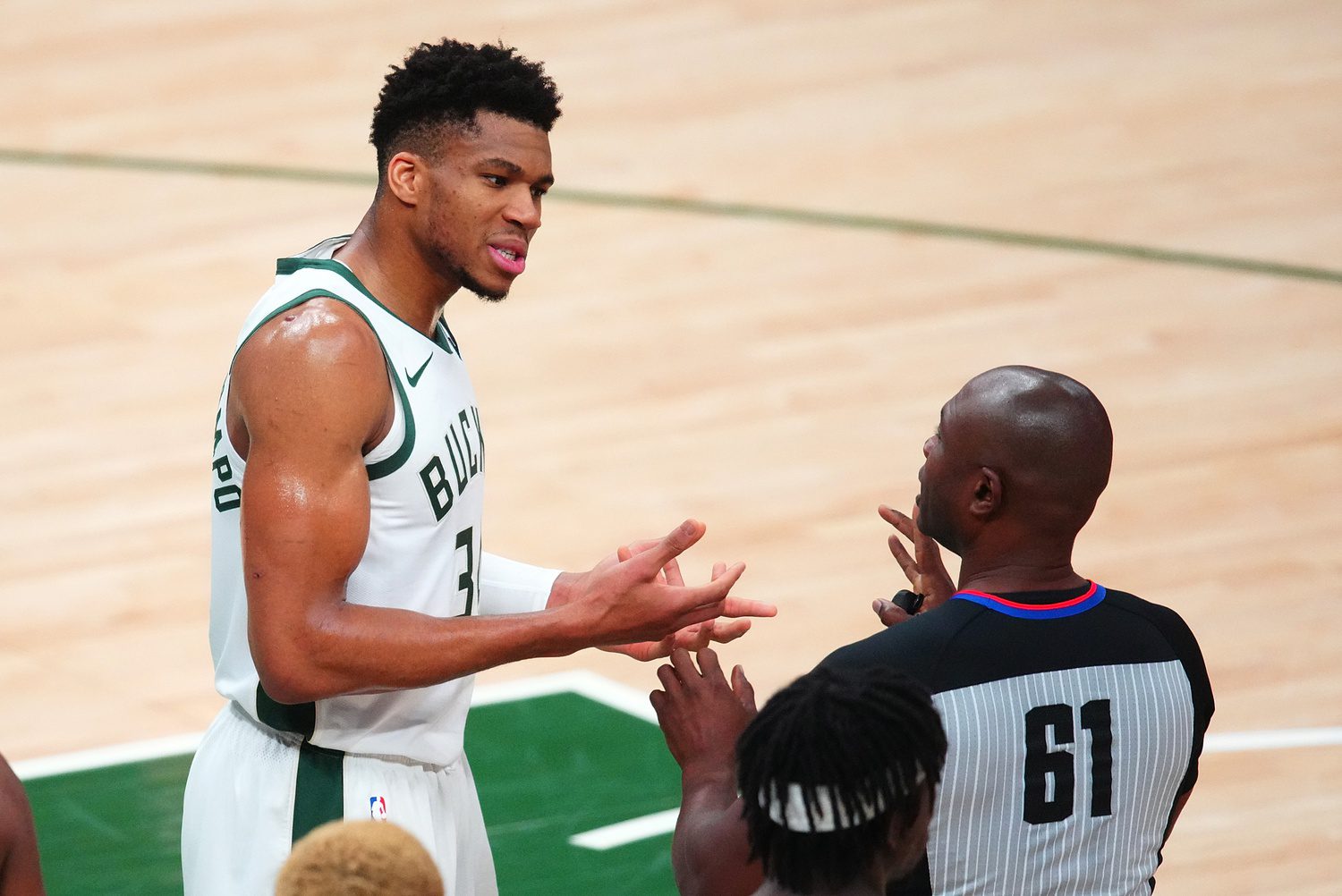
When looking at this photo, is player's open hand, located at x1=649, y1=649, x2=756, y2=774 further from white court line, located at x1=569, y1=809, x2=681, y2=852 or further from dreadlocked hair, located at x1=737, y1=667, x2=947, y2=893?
white court line, located at x1=569, y1=809, x2=681, y2=852

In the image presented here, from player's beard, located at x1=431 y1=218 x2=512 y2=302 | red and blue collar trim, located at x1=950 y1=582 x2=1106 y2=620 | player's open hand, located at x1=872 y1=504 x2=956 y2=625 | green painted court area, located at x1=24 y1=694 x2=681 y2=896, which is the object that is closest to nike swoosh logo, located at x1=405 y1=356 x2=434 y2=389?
player's beard, located at x1=431 y1=218 x2=512 y2=302

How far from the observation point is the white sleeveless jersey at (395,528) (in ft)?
11.5

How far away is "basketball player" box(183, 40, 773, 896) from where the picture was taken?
3287 millimetres

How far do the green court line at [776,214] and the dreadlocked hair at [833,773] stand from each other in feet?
22.8

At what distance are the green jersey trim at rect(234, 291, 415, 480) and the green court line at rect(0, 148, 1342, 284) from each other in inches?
251

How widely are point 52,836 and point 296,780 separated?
7.48 ft

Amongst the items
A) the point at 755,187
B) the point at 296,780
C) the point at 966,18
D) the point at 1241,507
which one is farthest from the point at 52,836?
the point at 966,18

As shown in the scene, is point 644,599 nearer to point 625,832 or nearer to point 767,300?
point 625,832

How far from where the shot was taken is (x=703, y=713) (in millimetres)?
3443

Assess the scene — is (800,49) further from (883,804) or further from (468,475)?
(883,804)

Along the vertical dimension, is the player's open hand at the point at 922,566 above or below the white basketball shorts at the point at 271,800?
above

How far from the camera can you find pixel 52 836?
5.58 m

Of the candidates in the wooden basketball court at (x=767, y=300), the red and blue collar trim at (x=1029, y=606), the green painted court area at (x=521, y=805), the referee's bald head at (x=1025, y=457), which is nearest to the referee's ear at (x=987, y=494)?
the referee's bald head at (x=1025, y=457)

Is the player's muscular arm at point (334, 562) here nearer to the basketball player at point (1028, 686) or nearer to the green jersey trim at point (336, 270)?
the green jersey trim at point (336, 270)
